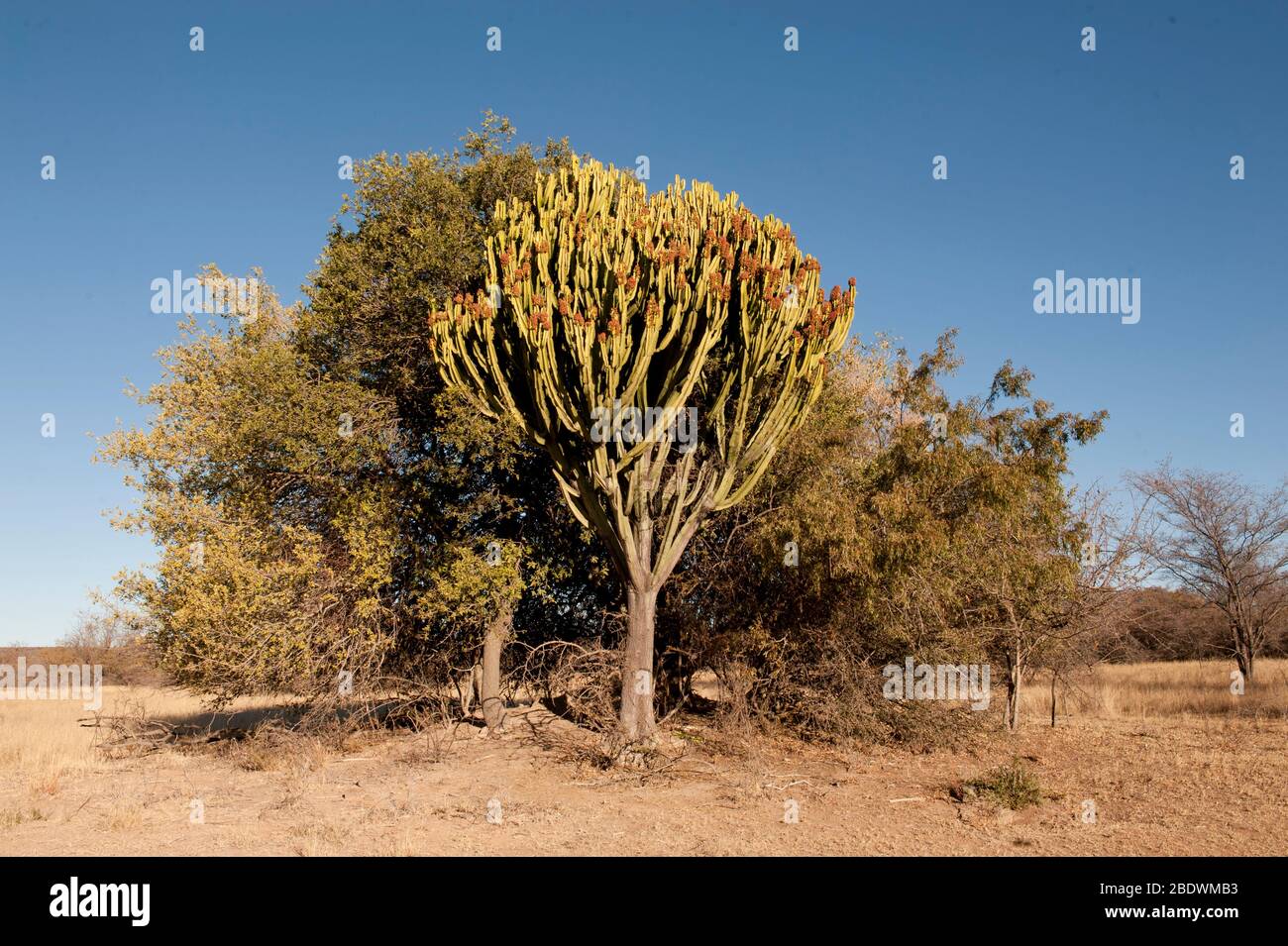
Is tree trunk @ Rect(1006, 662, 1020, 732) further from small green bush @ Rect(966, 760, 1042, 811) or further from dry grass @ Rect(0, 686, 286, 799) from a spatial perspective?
dry grass @ Rect(0, 686, 286, 799)

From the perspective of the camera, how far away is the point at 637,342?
10383 millimetres

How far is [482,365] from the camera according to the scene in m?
10.2

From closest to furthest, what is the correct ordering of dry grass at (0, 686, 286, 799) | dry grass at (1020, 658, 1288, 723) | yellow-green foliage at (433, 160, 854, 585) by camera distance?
yellow-green foliage at (433, 160, 854, 585) < dry grass at (0, 686, 286, 799) < dry grass at (1020, 658, 1288, 723)

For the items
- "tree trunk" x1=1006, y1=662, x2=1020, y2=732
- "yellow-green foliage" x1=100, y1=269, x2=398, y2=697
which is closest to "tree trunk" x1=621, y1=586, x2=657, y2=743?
"yellow-green foliage" x1=100, y1=269, x2=398, y2=697

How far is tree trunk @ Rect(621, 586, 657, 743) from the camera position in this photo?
10727 millimetres

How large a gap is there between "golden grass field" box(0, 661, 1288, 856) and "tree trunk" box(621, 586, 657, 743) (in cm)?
63

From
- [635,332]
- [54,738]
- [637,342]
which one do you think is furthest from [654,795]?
[54,738]

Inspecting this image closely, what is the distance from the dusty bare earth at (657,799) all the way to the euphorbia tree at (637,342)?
1.85m

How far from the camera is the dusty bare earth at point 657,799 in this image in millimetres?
7156

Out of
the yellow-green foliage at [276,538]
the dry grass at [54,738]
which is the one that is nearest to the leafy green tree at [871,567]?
the yellow-green foliage at [276,538]

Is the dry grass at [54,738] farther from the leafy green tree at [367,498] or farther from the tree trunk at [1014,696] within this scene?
the tree trunk at [1014,696]
